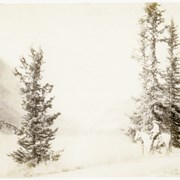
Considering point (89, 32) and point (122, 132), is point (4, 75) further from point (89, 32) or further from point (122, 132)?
point (122, 132)

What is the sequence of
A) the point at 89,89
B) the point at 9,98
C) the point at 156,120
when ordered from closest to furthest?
the point at 9,98 < the point at 156,120 < the point at 89,89

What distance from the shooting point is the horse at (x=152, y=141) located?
733cm

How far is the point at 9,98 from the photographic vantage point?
7.27 m

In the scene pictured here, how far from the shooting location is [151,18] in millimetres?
7562

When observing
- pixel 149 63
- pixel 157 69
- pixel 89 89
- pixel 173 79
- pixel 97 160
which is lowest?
pixel 97 160

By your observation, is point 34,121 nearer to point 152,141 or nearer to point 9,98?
point 9,98

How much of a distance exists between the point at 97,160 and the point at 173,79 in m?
2.13

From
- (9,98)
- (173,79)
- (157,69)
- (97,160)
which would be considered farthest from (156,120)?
(9,98)

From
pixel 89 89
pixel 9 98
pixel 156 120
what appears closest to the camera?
pixel 9 98

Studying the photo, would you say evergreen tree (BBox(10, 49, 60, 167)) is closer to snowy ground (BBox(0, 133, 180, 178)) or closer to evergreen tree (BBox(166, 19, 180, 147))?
snowy ground (BBox(0, 133, 180, 178))

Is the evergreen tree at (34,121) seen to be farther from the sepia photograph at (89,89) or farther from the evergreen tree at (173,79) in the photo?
the evergreen tree at (173,79)

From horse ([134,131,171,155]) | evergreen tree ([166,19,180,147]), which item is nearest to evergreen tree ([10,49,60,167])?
horse ([134,131,171,155])

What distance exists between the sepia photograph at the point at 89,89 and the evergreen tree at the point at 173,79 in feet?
0.06

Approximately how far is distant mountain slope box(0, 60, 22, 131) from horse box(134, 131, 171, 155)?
2313mm
